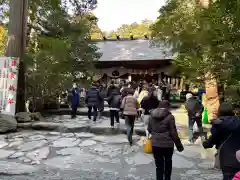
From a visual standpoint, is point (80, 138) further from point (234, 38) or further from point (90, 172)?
point (234, 38)

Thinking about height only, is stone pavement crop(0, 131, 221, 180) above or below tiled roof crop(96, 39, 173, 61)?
below

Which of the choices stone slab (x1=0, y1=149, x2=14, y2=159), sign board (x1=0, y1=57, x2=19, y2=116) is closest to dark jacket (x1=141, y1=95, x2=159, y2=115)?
stone slab (x1=0, y1=149, x2=14, y2=159)

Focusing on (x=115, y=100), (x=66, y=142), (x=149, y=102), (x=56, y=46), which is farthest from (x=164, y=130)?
(x=56, y=46)

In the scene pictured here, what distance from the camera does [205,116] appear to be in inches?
445

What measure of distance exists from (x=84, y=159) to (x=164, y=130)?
9.83 feet

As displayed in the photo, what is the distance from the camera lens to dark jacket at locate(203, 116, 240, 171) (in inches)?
142

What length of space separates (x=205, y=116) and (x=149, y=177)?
602cm

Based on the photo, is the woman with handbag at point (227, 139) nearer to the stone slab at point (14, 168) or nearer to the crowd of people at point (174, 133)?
the crowd of people at point (174, 133)

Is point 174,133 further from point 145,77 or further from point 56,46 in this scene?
point 145,77

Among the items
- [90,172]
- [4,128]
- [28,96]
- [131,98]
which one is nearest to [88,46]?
[28,96]

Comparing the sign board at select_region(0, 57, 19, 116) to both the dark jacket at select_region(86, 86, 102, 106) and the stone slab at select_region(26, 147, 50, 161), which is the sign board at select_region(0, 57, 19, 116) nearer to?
the dark jacket at select_region(86, 86, 102, 106)

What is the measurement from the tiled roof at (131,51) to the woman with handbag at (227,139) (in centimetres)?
Result: 1654

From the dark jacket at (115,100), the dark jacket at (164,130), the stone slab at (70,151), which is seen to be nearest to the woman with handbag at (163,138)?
the dark jacket at (164,130)

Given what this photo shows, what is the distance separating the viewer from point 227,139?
12.2 ft
